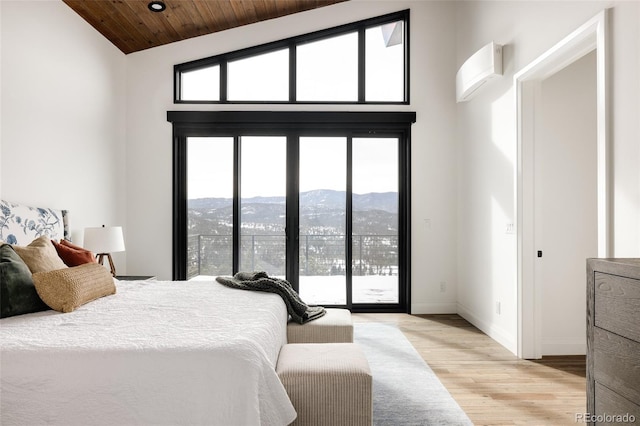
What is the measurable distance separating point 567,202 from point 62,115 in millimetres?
4266

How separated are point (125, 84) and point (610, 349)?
4993mm

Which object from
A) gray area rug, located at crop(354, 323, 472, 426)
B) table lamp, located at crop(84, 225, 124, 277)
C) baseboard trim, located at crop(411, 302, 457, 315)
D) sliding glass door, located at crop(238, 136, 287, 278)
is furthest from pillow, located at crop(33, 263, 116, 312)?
baseboard trim, located at crop(411, 302, 457, 315)

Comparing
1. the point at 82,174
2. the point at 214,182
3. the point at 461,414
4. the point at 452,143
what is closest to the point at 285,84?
the point at 214,182

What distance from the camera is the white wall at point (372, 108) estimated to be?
4.83 meters

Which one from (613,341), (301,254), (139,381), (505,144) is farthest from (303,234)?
(613,341)

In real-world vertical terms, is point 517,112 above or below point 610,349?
above

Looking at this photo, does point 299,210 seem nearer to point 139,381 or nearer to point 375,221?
point 375,221

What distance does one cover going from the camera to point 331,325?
2713 millimetres

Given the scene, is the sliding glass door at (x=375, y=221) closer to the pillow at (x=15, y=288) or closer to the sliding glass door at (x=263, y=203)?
the sliding glass door at (x=263, y=203)

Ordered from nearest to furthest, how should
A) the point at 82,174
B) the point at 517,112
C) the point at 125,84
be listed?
the point at 517,112 → the point at 82,174 → the point at 125,84

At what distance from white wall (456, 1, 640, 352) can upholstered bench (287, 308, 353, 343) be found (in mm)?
1587

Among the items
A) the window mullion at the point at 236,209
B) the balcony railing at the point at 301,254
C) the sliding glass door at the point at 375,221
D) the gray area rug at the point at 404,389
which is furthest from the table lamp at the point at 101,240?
the sliding glass door at the point at 375,221

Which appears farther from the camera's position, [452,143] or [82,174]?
[452,143]

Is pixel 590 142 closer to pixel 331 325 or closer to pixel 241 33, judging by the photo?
pixel 331 325
